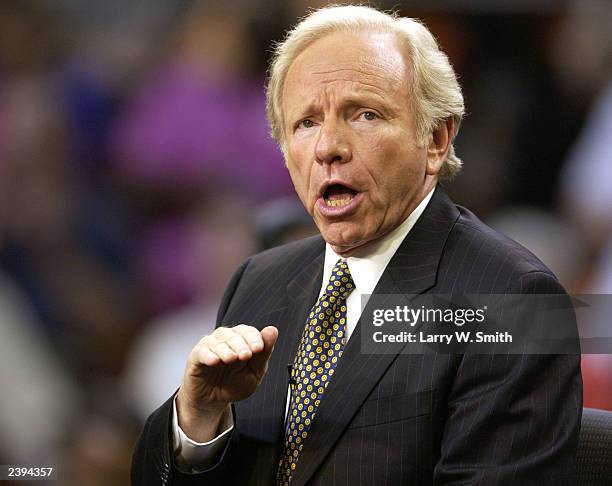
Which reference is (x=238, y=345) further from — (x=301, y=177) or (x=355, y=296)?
(x=301, y=177)

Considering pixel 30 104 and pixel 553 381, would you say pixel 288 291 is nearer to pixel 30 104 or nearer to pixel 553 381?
pixel 553 381

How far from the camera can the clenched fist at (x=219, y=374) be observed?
1556 mm

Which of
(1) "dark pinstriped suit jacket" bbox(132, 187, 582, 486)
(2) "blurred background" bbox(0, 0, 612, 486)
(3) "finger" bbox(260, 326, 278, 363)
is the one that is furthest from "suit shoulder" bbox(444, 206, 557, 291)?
(2) "blurred background" bbox(0, 0, 612, 486)

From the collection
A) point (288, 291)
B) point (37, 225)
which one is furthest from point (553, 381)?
point (37, 225)

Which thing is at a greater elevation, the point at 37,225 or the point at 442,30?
the point at 442,30

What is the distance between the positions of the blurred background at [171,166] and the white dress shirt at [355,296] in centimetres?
101

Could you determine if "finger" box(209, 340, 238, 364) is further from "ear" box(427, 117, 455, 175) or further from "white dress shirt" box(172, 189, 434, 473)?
"ear" box(427, 117, 455, 175)

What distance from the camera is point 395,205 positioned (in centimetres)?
177

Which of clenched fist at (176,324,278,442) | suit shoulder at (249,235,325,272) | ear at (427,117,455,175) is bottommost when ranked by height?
clenched fist at (176,324,278,442)

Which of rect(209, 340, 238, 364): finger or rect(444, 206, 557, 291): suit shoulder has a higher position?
rect(444, 206, 557, 291): suit shoulder

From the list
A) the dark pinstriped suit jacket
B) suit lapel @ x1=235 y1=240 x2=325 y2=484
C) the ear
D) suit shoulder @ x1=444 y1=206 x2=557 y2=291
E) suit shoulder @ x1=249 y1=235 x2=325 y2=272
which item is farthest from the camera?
suit shoulder @ x1=249 y1=235 x2=325 y2=272

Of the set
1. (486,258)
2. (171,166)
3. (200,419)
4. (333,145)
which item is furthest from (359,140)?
(171,166)

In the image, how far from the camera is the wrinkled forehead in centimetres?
176

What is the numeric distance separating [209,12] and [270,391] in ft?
6.67
